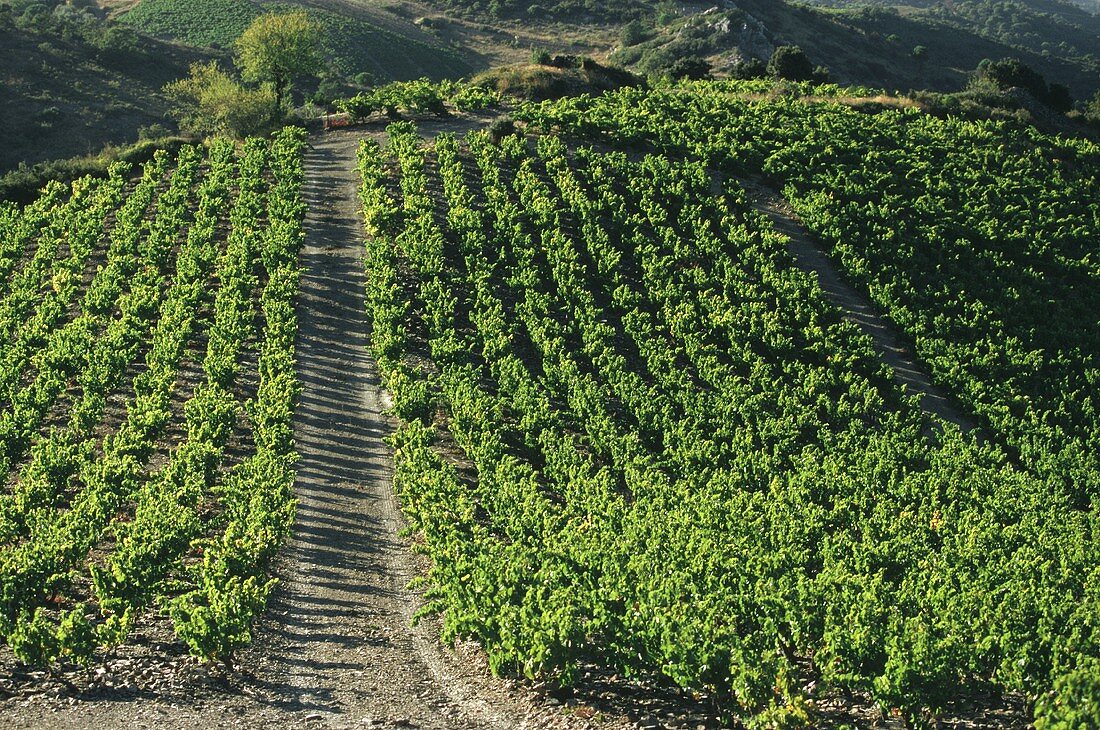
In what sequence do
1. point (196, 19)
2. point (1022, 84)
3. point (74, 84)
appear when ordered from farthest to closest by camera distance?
point (196, 19) → point (74, 84) → point (1022, 84)

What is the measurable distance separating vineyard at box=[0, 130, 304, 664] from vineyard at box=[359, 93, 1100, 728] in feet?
15.3

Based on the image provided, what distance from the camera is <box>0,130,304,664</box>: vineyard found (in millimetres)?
26453

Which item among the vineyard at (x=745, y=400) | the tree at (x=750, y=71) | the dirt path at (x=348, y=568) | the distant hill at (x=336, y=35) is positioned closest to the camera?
the vineyard at (x=745, y=400)

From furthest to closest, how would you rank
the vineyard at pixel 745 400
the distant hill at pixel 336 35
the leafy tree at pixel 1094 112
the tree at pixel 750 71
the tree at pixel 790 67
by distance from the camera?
the distant hill at pixel 336 35
the tree at pixel 750 71
the tree at pixel 790 67
the leafy tree at pixel 1094 112
the vineyard at pixel 745 400

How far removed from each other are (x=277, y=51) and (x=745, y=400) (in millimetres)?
45058

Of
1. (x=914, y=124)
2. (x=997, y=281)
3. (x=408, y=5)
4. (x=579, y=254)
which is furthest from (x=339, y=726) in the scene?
(x=408, y=5)

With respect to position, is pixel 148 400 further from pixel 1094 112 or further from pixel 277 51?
pixel 1094 112

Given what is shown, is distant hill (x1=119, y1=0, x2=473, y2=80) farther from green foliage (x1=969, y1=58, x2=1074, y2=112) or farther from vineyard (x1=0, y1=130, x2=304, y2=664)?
green foliage (x1=969, y1=58, x2=1074, y2=112)

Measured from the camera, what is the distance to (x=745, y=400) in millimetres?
37188

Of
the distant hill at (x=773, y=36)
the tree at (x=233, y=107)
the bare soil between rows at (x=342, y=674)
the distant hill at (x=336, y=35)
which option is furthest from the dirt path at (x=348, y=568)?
the distant hill at (x=336, y=35)

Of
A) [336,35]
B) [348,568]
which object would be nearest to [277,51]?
[336,35]

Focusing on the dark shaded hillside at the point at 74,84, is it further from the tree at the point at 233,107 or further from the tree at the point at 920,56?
the tree at the point at 920,56

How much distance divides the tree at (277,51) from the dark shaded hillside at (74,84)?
15559mm

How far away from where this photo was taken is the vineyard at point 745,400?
23625 mm
